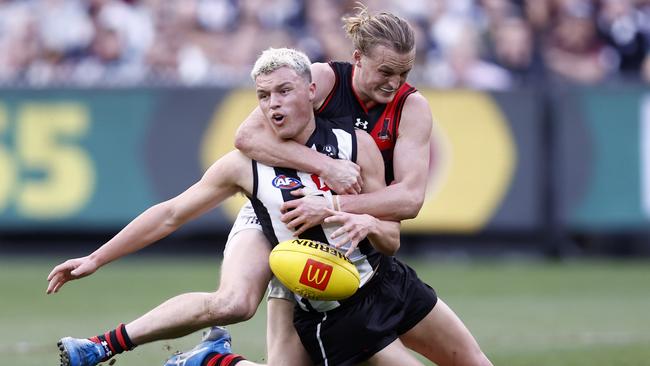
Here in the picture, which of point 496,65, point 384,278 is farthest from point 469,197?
point 384,278

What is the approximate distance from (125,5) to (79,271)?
10.2 meters

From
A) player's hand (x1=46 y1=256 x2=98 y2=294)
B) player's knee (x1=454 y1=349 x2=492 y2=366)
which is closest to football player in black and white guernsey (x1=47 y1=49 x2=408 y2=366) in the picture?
player's hand (x1=46 y1=256 x2=98 y2=294)

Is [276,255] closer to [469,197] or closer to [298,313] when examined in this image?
[298,313]

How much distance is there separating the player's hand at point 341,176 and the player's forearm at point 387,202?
0.04 metres

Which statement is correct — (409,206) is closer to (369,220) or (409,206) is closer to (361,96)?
(369,220)

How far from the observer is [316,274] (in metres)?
6.15

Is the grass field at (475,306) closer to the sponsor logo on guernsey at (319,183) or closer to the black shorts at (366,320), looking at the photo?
the black shorts at (366,320)

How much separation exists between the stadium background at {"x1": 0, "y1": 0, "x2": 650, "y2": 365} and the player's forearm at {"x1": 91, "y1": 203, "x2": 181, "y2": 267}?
7.28 m

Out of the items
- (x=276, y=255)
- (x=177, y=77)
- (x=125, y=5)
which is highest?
(x=125, y=5)

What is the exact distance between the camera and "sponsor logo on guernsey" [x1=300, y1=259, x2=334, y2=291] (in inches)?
242

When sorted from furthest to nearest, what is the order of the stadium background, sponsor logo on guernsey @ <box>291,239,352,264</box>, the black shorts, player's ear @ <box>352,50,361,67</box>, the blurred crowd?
the blurred crowd, the stadium background, player's ear @ <box>352,50,361,67</box>, the black shorts, sponsor logo on guernsey @ <box>291,239,352,264</box>

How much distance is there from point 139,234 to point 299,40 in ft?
30.2

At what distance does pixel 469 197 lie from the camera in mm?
14773

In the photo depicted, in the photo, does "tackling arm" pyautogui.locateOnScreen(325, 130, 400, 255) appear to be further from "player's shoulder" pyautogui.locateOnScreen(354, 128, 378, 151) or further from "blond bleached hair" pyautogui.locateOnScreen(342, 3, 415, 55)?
"blond bleached hair" pyautogui.locateOnScreen(342, 3, 415, 55)
